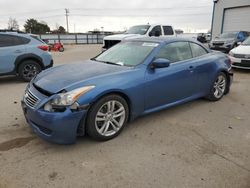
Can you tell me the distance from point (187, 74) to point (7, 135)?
328cm

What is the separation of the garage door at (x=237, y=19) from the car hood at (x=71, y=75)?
2124 cm

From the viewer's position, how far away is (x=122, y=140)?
3758 mm

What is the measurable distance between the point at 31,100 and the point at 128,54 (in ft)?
6.31

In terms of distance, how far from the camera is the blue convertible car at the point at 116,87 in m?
3.28

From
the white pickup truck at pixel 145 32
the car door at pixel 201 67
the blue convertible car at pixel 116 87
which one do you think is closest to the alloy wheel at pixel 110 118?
the blue convertible car at pixel 116 87

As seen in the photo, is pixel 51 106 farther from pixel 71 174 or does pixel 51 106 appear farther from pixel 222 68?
pixel 222 68

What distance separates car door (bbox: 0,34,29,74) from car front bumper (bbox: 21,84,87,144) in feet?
15.1

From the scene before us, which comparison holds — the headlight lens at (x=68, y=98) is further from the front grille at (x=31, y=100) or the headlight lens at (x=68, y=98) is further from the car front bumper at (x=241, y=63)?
the car front bumper at (x=241, y=63)

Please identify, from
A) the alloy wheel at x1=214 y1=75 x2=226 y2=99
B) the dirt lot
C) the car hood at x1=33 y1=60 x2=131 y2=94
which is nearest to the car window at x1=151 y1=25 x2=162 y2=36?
the alloy wheel at x1=214 y1=75 x2=226 y2=99

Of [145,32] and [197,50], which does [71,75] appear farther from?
[145,32]

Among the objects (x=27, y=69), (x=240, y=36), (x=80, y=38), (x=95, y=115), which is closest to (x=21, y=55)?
(x=27, y=69)

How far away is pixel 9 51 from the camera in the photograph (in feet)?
24.1

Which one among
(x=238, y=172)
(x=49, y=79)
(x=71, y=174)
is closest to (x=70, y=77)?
(x=49, y=79)

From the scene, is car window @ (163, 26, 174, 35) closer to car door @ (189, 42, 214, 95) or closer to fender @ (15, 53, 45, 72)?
fender @ (15, 53, 45, 72)
